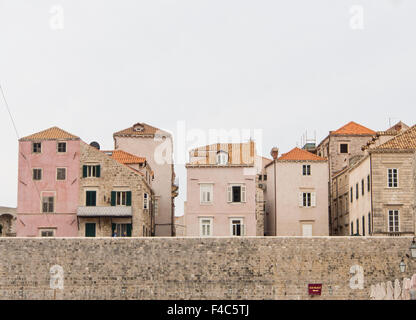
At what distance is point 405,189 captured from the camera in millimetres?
54500

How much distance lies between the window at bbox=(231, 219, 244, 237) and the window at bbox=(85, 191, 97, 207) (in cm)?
1069

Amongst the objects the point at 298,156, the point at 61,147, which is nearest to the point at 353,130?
the point at 298,156

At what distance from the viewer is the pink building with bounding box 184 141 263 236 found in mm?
61719

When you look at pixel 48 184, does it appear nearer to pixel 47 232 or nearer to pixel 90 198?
pixel 90 198

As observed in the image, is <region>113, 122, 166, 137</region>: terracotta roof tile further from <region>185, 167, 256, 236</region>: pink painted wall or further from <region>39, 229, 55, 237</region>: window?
<region>39, 229, 55, 237</region>: window

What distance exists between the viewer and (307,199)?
65250 mm

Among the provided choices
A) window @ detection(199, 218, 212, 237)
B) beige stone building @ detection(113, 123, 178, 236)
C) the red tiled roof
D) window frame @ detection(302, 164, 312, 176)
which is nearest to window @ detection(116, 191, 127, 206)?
window @ detection(199, 218, 212, 237)

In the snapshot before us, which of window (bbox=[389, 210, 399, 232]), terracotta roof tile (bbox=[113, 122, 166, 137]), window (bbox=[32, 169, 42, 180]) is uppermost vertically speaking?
terracotta roof tile (bbox=[113, 122, 166, 137])

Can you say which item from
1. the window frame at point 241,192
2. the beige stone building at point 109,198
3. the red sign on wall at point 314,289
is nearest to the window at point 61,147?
the beige stone building at point 109,198

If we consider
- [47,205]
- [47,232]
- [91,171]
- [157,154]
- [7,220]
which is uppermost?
[157,154]

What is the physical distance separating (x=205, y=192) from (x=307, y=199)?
8744 mm

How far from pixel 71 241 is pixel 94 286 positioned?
3356mm
